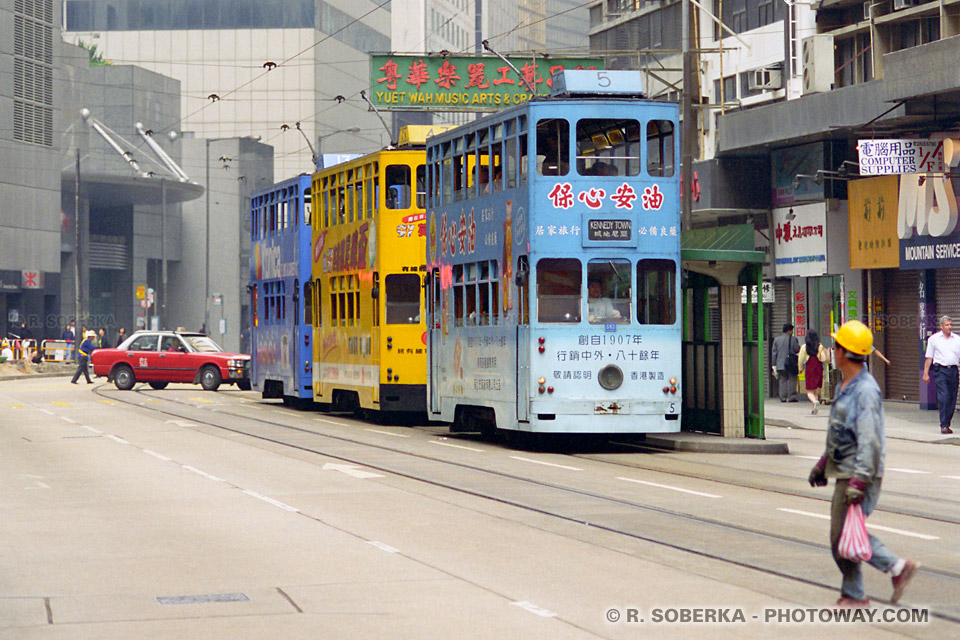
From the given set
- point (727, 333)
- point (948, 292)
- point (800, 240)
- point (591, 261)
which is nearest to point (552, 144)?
point (591, 261)

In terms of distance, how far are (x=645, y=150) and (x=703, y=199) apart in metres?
17.4

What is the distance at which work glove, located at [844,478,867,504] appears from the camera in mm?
7746

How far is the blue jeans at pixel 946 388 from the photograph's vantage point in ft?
77.3

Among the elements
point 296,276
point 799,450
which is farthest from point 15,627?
point 296,276

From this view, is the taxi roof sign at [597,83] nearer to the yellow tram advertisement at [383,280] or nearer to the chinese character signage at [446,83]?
Answer: the yellow tram advertisement at [383,280]

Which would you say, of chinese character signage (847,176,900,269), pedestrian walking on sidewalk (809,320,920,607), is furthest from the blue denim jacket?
chinese character signage (847,176,900,269)

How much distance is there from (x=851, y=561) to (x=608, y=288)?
462 inches

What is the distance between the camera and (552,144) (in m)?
19.8

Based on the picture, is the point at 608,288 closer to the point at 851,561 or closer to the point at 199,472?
the point at 199,472

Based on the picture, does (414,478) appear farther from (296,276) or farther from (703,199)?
(703,199)

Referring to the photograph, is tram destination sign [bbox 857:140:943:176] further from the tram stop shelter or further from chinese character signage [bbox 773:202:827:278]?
the tram stop shelter

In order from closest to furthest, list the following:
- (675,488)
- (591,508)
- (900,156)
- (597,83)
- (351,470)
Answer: (591,508)
(675,488)
(351,470)
(597,83)
(900,156)

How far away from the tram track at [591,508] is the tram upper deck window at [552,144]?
13.1 feet

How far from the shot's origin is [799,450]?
Answer: 21203 millimetres
